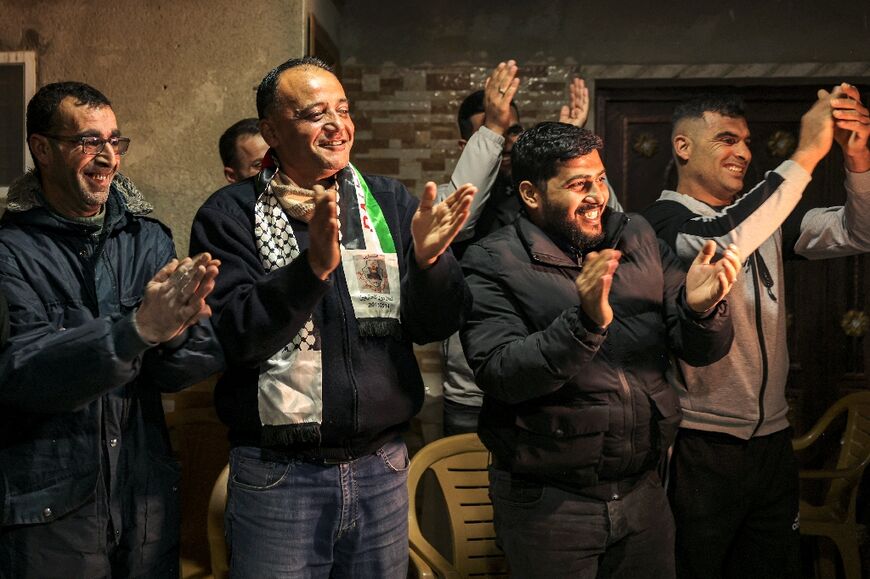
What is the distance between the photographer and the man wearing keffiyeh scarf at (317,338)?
2.21m

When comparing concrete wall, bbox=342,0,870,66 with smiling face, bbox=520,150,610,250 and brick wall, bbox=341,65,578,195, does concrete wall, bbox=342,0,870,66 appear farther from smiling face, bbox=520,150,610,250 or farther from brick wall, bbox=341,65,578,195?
smiling face, bbox=520,150,610,250

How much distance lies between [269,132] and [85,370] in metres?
0.77

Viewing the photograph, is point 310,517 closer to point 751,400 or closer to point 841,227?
point 751,400

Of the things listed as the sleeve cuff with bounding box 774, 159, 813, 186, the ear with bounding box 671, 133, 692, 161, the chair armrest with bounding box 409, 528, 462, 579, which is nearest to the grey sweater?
the sleeve cuff with bounding box 774, 159, 813, 186

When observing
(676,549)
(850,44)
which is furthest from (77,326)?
(850,44)

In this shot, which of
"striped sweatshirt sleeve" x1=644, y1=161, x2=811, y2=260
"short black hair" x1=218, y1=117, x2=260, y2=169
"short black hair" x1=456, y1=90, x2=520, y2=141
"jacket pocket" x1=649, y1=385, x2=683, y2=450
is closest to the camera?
"jacket pocket" x1=649, y1=385, x2=683, y2=450

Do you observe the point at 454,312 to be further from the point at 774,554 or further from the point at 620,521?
the point at 774,554

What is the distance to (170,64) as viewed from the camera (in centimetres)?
391

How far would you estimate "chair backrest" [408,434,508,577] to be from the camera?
3.20 metres

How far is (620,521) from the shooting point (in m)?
2.49

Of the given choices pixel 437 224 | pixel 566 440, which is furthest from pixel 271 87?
pixel 566 440

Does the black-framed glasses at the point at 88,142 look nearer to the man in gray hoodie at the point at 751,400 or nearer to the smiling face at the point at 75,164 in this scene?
the smiling face at the point at 75,164

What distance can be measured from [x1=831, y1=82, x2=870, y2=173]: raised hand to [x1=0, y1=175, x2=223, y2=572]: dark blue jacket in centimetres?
196

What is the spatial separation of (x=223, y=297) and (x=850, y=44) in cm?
368
